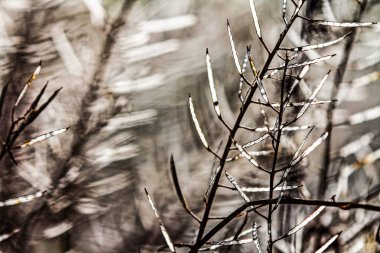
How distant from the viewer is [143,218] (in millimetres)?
727

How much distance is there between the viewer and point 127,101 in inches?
27.7

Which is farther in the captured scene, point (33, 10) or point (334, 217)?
point (334, 217)

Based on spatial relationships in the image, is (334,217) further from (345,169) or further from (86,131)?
(86,131)

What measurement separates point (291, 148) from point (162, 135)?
0.24 meters

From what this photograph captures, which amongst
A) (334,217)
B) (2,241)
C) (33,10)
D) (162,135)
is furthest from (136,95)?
(334,217)

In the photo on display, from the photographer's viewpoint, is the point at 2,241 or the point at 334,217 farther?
the point at 334,217

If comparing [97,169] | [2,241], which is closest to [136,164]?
[97,169]

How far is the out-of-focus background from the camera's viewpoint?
0.66 metres

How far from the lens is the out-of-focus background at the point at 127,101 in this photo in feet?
2.18

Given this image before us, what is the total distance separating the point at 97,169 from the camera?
0.70 metres

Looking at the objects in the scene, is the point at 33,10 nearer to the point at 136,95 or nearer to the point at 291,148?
the point at 136,95

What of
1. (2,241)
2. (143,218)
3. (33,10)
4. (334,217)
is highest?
(33,10)

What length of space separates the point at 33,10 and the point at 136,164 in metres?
0.30

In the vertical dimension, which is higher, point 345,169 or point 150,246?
point 345,169
